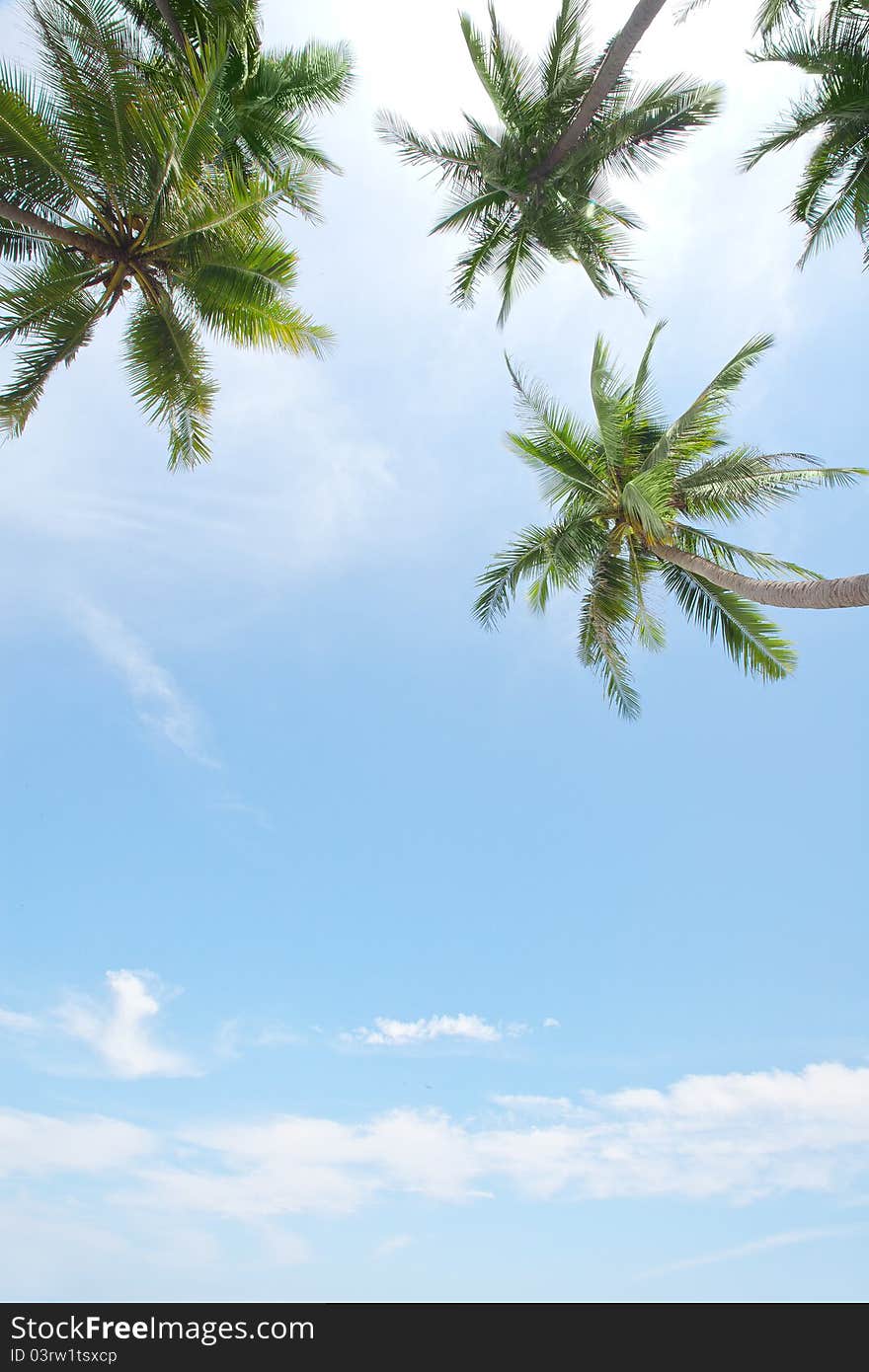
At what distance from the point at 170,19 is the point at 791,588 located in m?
11.5

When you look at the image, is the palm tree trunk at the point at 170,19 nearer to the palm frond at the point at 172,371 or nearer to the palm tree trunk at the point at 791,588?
the palm frond at the point at 172,371

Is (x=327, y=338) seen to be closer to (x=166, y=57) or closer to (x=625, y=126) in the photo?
(x=625, y=126)

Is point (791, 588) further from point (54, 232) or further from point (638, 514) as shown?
point (54, 232)

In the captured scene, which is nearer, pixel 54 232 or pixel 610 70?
pixel 610 70

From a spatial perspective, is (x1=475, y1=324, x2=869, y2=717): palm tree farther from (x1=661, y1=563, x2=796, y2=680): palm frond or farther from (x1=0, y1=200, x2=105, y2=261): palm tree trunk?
(x1=0, y1=200, x2=105, y2=261): palm tree trunk

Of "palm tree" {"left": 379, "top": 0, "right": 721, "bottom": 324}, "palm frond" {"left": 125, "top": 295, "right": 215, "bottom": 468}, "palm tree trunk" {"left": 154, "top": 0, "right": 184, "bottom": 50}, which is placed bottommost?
"palm frond" {"left": 125, "top": 295, "right": 215, "bottom": 468}

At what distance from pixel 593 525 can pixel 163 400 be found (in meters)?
7.40

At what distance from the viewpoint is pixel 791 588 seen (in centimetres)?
1053

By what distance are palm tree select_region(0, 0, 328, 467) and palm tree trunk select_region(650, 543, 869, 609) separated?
22.0 feet

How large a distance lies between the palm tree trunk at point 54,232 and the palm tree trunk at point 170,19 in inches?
146

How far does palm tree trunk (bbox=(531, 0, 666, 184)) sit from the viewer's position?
8.67 meters

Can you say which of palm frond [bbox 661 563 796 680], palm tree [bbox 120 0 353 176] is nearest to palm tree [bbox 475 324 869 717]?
palm frond [bbox 661 563 796 680]

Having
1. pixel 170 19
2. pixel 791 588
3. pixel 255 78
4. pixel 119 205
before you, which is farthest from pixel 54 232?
pixel 791 588
